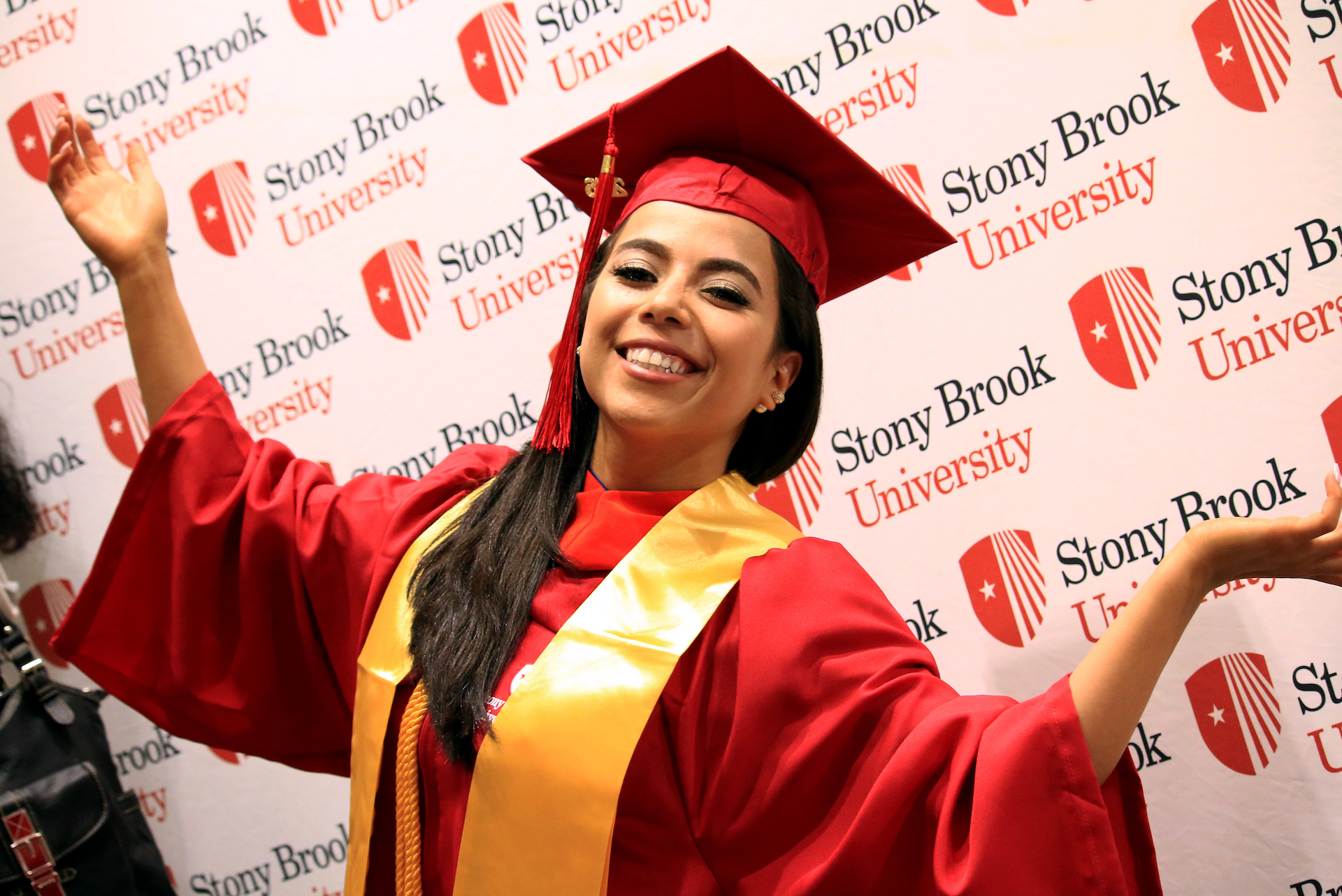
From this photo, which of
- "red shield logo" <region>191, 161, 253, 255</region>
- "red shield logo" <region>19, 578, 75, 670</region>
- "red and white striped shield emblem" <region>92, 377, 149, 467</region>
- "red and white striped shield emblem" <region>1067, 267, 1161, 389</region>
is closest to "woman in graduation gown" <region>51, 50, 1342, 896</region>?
"red and white striped shield emblem" <region>1067, 267, 1161, 389</region>

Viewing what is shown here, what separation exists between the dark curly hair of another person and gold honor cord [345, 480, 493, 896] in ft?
4.92

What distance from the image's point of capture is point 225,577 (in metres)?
1.59

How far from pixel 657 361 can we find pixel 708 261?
15cm

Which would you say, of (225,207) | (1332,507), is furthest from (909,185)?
(225,207)

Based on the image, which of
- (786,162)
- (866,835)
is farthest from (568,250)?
(866,835)

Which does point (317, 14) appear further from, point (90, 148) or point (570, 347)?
point (570, 347)

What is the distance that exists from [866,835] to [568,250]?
1.32 m

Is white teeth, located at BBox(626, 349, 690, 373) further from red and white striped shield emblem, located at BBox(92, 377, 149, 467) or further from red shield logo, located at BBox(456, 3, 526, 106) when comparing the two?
red and white striped shield emblem, located at BBox(92, 377, 149, 467)

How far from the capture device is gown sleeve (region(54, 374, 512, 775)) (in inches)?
61.0

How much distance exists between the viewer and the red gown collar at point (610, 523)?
1418 millimetres

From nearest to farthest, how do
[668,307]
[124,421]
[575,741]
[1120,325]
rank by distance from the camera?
[575,741]
[668,307]
[1120,325]
[124,421]

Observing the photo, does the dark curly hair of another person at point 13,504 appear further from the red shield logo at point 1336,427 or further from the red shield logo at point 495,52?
the red shield logo at point 1336,427

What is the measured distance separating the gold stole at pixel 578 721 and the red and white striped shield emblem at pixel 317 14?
4.92 ft

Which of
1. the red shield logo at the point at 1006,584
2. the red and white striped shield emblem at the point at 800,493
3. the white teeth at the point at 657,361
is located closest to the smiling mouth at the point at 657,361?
the white teeth at the point at 657,361
